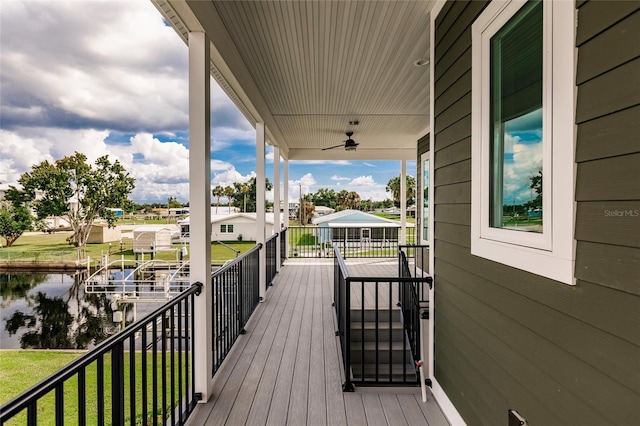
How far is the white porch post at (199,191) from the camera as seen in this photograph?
2.31 metres

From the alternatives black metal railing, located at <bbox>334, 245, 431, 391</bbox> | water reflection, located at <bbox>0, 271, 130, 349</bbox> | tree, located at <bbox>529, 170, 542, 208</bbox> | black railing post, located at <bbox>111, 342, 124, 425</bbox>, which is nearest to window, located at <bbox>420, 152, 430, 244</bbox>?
black metal railing, located at <bbox>334, 245, 431, 391</bbox>

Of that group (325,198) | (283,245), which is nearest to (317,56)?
(283,245)

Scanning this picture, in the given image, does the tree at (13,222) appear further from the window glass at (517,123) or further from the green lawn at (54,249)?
the window glass at (517,123)

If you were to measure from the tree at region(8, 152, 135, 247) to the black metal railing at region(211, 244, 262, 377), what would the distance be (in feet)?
3.28

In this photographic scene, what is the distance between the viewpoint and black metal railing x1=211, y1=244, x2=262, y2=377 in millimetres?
2771

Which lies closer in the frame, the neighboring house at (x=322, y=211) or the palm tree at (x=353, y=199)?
the neighboring house at (x=322, y=211)

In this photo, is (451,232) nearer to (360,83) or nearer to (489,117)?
(489,117)

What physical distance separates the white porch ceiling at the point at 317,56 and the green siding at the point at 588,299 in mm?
1126

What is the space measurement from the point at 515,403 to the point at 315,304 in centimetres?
339

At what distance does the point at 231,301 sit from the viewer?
324 cm

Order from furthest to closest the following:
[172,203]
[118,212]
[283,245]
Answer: [283,245]
[172,203]
[118,212]

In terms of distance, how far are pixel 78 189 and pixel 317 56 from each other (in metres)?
2.48

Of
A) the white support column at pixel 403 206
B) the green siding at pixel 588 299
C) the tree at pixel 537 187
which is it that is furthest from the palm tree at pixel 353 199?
the tree at pixel 537 187

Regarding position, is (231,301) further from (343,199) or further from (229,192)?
(343,199)
